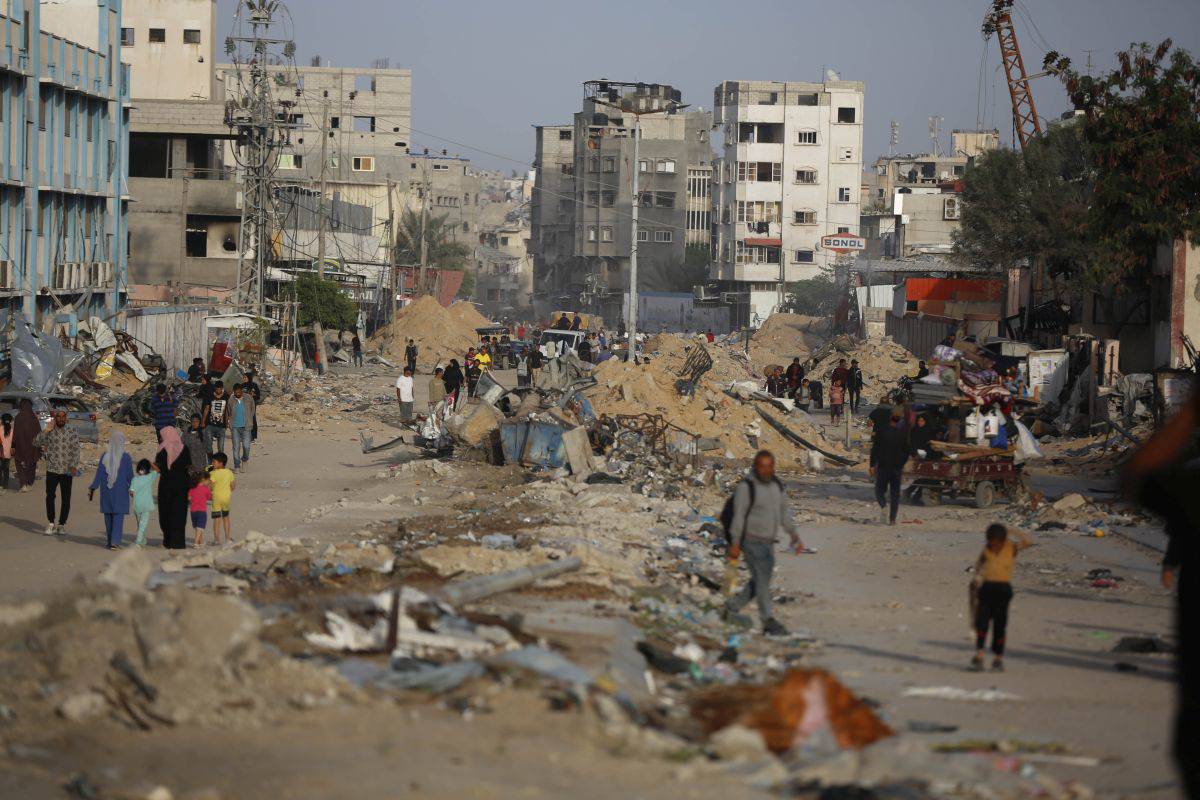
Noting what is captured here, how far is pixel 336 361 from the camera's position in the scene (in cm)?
5491

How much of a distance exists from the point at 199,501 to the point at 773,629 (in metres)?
7.25

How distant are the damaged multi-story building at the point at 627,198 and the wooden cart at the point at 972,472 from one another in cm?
8557

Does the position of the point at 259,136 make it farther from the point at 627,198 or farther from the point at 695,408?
the point at 627,198

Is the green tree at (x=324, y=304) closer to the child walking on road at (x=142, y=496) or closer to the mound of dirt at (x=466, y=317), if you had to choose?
the mound of dirt at (x=466, y=317)

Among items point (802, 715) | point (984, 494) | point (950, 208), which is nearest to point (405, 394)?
point (984, 494)

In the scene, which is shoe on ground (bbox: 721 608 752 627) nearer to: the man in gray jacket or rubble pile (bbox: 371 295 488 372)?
the man in gray jacket

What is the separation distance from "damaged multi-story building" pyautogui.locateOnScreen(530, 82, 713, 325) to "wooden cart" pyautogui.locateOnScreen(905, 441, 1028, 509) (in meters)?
85.6

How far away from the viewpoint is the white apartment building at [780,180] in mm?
93000

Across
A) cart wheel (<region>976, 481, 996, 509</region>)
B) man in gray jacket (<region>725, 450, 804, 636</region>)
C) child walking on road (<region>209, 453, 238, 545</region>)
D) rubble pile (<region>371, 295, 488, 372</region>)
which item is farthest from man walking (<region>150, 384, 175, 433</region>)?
rubble pile (<region>371, 295, 488, 372</region>)

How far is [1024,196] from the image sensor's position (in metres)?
47.7

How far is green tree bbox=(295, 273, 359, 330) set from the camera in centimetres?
5309

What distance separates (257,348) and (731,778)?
3519 centimetres

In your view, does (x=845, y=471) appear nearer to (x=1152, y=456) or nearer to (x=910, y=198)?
(x=1152, y=456)

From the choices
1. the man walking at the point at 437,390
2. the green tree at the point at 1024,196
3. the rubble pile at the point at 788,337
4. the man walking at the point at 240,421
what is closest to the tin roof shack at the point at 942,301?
the green tree at the point at 1024,196
